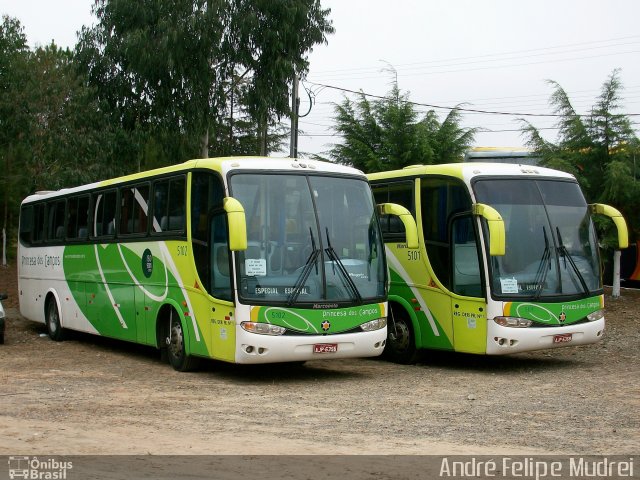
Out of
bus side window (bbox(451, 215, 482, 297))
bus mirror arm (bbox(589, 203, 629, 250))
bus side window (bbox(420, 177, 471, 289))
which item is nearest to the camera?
bus side window (bbox(451, 215, 482, 297))

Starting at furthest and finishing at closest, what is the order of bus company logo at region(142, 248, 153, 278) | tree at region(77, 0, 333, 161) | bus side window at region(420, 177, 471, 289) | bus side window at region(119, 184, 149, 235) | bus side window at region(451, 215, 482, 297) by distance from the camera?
tree at region(77, 0, 333, 161)
bus side window at region(119, 184, 149, 235)
bus company logo at region(142, 248, 153, 278)
bus side window at region(420, 177, 471, 289)
bus side window at region(451, 215, 482, 297)

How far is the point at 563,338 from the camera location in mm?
14875

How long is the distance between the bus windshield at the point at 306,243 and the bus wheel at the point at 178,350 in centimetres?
219

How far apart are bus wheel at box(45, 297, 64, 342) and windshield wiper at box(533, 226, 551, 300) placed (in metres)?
10.1

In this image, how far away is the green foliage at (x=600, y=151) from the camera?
2280cm

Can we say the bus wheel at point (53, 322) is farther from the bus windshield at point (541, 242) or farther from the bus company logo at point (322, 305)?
the bus windshield at point (541, 242)

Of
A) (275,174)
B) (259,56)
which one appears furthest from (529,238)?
(259,56)

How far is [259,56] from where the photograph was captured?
28438mm

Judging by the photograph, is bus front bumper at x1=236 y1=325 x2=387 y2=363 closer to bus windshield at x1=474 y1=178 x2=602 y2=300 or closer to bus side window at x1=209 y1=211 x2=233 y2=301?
bus side window at x1=209 y1=211 x2=233 y2=301

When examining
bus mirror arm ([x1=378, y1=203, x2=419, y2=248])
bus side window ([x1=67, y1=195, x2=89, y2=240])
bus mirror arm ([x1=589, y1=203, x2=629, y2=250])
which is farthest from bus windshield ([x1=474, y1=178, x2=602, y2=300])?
bus side window ([x1=67, y1=195, x2=89, y2=240])

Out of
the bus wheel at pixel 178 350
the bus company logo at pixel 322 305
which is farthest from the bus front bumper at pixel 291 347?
the bus wheel at pixel 178 350

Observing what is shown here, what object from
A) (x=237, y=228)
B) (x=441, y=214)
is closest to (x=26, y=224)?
(x=441, y=214)

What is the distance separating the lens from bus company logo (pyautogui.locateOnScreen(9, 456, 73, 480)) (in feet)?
25.3

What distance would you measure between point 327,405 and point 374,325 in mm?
2503
